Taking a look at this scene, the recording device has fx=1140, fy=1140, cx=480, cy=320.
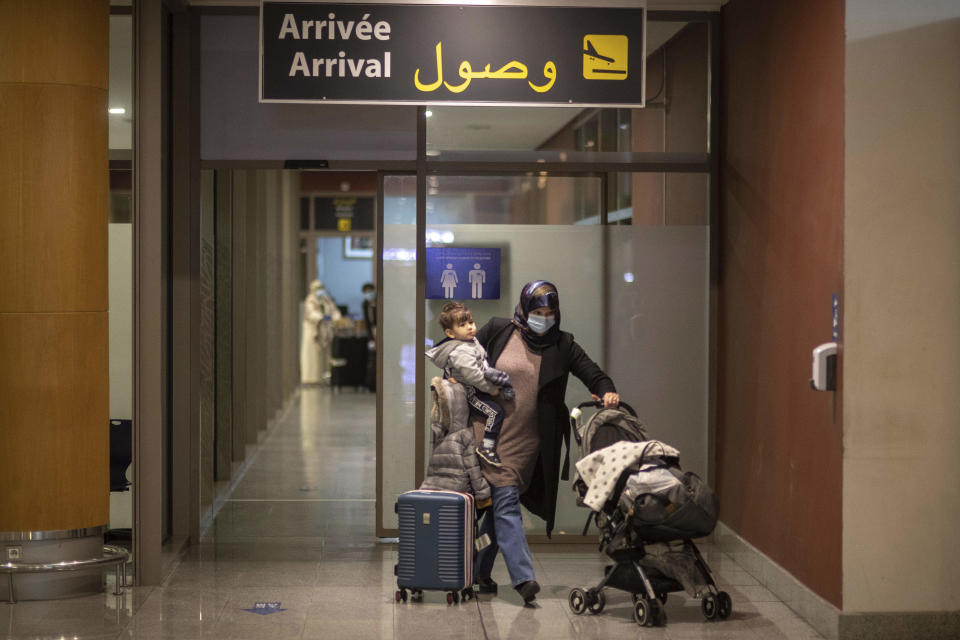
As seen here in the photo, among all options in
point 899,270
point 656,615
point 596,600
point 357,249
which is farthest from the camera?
point 357,249

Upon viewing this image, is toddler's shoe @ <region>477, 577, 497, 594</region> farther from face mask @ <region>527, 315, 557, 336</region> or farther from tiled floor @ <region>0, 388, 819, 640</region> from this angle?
face mask @ <region>527, 315, 557, 336</region>

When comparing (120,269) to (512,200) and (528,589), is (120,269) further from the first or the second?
(528,589)

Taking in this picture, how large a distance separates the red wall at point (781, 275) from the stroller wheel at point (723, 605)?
1.27 ft

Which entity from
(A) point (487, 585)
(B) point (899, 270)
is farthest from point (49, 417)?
(B) point (899, 270)

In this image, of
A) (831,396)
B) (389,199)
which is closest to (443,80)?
(389,199)

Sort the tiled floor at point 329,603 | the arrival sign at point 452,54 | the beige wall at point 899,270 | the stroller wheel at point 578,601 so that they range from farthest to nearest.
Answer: the arrival sign at point 452,54 < the stroller wheel at point 578,601 < the tiled floor at point 329,603 < the beige wall at point 899,270

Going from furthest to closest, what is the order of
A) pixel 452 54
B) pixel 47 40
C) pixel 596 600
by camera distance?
pixel 452 54 → pixel 47 40 → pixel 596 600

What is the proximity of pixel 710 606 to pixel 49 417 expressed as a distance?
330 cm

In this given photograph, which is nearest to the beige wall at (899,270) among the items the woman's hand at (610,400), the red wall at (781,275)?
the red wall at (781,275)

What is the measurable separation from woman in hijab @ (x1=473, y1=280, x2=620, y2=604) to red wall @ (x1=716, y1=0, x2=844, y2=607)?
0.93m

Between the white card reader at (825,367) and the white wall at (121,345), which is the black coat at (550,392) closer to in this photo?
the white card reader at (825,367)

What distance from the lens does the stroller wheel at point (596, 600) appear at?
17.7ft

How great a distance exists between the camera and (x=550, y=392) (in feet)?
18.9

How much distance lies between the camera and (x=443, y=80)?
6.00 metres
